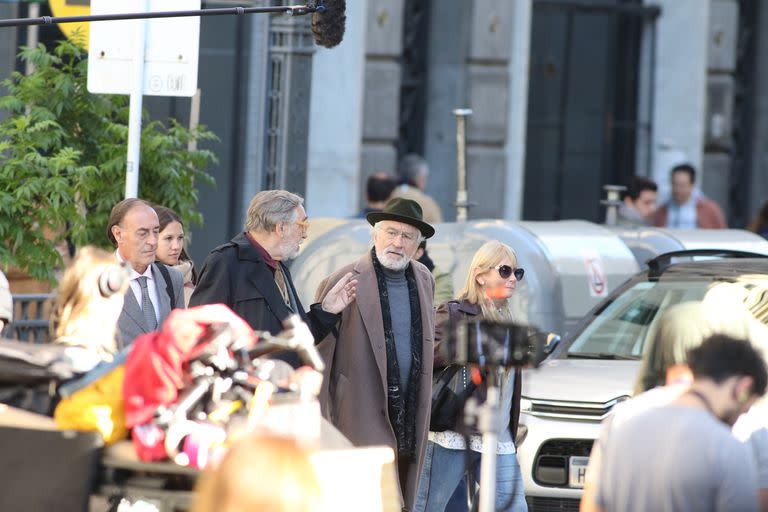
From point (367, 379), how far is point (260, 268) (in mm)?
838

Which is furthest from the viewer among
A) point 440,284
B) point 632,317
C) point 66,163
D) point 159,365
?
point 440,284

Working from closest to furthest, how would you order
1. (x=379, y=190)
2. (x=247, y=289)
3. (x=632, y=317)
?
(x=247, y=289) → (x=632, y=317) → (x=379, y=190)

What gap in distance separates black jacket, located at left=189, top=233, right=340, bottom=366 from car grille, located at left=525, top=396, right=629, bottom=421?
6.59ft

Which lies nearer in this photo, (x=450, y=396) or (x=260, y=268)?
(x=260, y=268)

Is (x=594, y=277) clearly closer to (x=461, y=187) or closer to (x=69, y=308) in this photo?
(x=461, y=187)

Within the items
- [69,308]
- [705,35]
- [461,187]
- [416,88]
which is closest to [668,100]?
[705,35]

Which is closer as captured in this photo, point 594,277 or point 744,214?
point 594,277

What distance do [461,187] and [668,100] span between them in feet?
29.5

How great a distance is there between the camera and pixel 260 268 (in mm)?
8578

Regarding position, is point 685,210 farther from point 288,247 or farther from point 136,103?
point 288,247

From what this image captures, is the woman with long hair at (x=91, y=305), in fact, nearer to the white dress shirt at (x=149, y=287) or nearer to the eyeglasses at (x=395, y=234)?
the white dress shirt at (x=149, y=287)

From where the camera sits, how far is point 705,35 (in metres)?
23.2

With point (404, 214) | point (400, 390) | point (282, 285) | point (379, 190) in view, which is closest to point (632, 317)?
point (404, 214)

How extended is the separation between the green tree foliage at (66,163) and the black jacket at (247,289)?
2455mm
